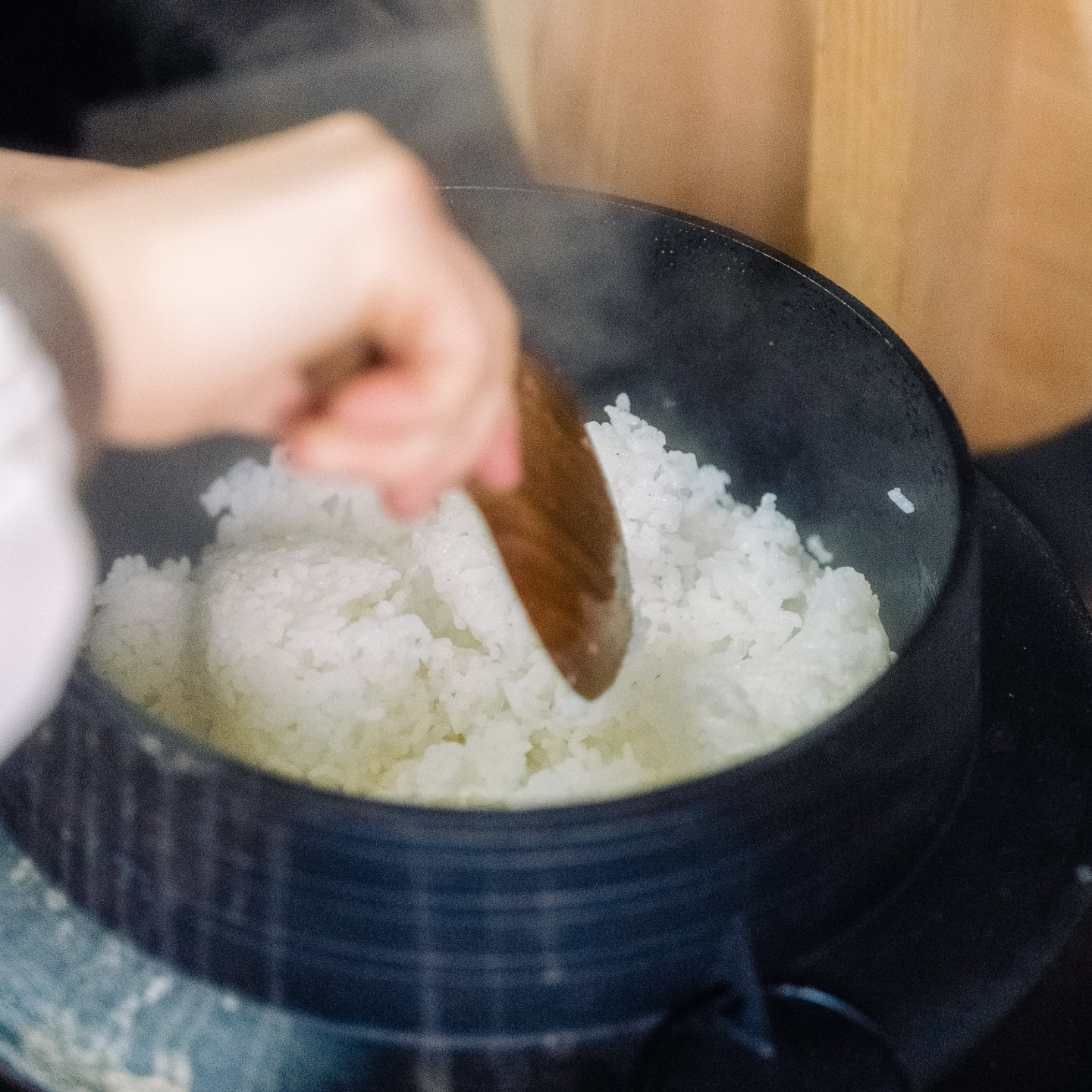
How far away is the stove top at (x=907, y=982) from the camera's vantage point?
3.18 feet

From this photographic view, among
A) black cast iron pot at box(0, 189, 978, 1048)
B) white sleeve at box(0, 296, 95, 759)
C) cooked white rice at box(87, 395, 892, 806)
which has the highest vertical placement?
white sleeve at box(0, 296, 95, 759)

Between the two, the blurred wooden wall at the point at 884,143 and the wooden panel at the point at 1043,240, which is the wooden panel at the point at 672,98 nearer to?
the blurred wooden wall at the point at 884,143

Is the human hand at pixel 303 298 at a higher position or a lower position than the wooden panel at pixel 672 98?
higher

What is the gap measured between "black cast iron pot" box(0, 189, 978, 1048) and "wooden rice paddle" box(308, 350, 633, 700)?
1.02 ft

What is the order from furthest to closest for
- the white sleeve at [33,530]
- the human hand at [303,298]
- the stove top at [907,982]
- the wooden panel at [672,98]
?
the wooden panel at [672,98]
the stove top at [907,982]
the human hand at [303,298]
the white sleeve at [33,530]

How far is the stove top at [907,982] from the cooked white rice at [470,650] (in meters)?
0.21

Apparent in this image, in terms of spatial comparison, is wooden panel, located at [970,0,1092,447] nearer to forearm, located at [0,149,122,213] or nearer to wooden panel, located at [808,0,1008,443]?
wooden panel, located at [808,0,1008,443]

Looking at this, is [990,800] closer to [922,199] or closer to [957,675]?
[957,675]

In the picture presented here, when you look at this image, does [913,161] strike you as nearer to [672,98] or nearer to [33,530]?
[672,98]

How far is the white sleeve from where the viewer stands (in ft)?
1.91

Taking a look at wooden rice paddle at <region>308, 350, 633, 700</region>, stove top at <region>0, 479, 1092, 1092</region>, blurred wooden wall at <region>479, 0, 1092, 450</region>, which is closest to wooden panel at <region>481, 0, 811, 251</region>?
blurred wooden wall at <region>479, 0, 1092, 450</region>

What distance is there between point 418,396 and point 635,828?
1.09 feet

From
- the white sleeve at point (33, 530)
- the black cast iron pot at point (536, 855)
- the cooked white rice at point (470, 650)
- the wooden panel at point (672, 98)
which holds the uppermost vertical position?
the white sleeve at point (33, 530)

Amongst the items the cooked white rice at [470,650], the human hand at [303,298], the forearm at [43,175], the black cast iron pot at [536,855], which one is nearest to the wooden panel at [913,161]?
the black cast iron pot at [536,855]
